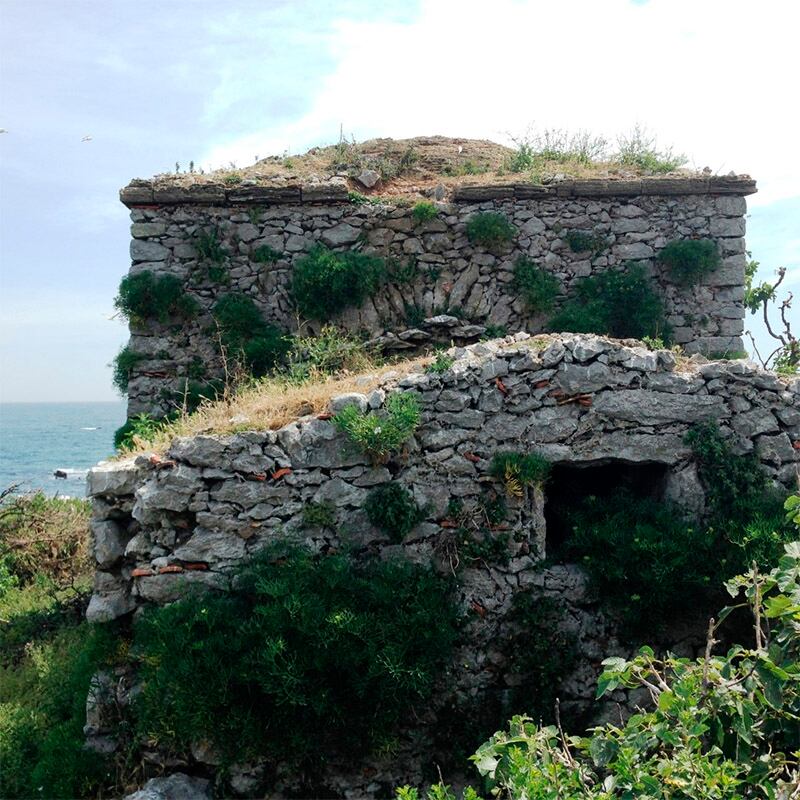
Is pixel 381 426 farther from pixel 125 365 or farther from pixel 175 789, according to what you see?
pixel 125 365

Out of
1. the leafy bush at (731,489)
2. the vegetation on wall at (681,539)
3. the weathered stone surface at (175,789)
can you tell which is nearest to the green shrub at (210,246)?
the vegetation on wall at (681,539)

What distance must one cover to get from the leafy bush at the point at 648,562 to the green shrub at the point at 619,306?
4.63m

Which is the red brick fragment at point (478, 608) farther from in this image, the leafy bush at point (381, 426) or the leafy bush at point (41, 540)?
the leafy bush at point (41, 540)

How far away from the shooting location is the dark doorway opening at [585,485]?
757 centimetres

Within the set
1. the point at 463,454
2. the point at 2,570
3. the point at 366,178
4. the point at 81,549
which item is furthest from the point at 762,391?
the point at 81,549

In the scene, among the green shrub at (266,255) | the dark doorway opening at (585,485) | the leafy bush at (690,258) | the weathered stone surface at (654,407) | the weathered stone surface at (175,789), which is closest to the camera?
the weathered stone surface at (175,789)

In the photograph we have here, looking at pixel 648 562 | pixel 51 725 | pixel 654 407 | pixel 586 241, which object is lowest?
pixel 51 725

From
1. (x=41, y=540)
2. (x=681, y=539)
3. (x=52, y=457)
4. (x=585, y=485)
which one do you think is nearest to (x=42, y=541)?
(x=41, y=540)

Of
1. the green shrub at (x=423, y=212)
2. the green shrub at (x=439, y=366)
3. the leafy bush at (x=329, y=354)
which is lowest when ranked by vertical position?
the green shrub at (x=439, y=366)

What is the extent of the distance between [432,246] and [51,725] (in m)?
7.94

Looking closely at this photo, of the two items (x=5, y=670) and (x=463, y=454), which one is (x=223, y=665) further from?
(x=5, y=670)

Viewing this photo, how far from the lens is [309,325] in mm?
11508

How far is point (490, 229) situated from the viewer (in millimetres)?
11516

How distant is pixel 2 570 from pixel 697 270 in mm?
10033
